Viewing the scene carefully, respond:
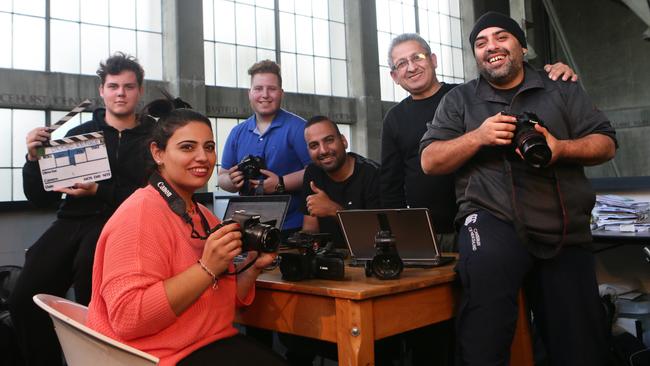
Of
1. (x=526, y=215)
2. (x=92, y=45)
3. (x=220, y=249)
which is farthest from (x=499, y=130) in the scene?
(x=92, y=45)

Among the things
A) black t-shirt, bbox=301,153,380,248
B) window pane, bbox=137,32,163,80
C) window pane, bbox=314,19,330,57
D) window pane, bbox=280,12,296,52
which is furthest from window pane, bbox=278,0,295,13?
black t-shirt, bbox=301,153,380,248

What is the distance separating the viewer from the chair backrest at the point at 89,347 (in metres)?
1.33

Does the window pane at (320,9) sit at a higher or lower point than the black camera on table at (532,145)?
higher

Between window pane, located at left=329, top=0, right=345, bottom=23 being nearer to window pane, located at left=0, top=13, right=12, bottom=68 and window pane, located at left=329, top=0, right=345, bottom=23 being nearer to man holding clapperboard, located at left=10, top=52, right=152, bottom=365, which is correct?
window pane, located at left=0, top=13, right=12, bottom=68

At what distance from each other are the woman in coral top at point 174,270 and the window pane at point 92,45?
8.29 metres

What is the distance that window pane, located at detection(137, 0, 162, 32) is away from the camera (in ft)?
32.2

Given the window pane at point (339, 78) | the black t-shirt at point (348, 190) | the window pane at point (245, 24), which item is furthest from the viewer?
the window pane at point (339, 78)

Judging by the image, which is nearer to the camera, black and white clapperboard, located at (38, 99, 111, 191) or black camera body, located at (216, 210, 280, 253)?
black camera body, located at (216, 210, 280, 253)

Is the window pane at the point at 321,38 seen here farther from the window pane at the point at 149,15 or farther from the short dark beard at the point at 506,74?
the short dark beard at the point at 506,74

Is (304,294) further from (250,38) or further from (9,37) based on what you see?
(250,38)

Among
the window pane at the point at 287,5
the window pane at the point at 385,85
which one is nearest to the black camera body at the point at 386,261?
the window pane at the point at 287,5

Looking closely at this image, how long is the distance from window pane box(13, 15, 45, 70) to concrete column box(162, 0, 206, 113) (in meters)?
2.10

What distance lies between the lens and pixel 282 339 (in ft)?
8.38

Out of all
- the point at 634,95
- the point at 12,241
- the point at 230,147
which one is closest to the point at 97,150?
the point at 230,147
